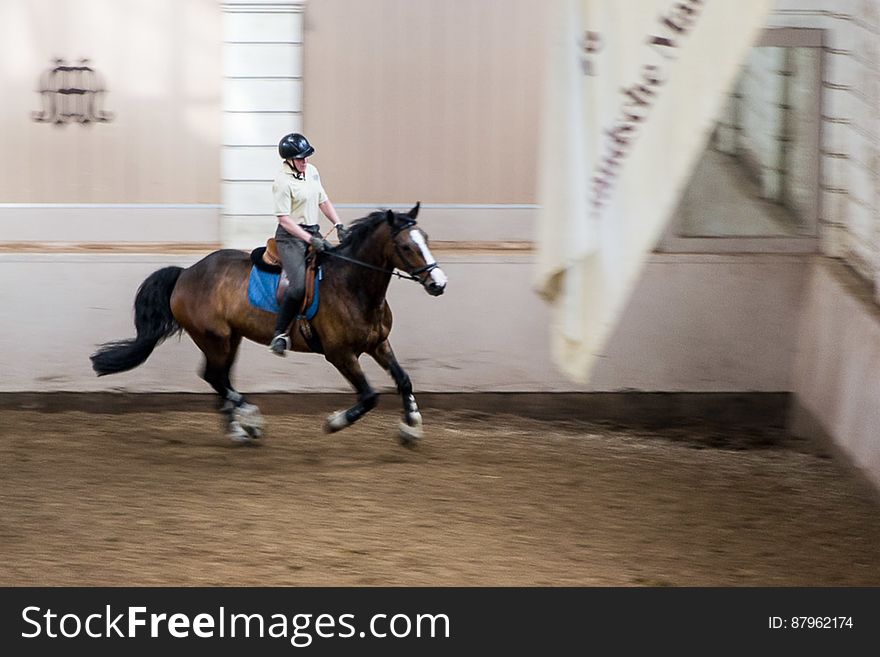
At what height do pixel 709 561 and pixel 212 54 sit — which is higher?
pixel 212 54

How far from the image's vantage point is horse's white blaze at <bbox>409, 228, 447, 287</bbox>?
31.5 ft

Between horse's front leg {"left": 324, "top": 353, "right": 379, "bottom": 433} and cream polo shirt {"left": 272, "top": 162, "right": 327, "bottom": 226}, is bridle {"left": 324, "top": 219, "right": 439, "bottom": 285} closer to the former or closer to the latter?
cream polo shirt {"left": 272, "top": 162, "right": 327, "bottom": 226}

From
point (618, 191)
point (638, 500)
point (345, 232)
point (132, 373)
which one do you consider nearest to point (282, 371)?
point (132, 373)

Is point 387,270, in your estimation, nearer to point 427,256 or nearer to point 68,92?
point 427,256

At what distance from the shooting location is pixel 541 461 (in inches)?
426

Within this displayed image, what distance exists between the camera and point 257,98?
39.0 feet

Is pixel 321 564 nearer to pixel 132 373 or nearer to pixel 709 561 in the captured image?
pixel 709 561

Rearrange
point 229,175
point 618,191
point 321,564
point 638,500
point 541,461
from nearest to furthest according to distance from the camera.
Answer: point 618,191 < point 321,564 < point 638,500 < point 541,461 < point 229,175

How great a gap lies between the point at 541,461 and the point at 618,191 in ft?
14.2

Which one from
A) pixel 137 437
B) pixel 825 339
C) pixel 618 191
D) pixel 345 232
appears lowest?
pixel 137 437

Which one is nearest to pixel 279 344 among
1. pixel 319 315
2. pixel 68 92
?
pixel 319 315

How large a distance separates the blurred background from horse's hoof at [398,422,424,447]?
1.43 meters

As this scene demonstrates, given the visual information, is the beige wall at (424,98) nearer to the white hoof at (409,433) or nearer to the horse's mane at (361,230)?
the horse's mane at (361,230)

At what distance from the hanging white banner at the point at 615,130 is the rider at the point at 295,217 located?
325 cm
